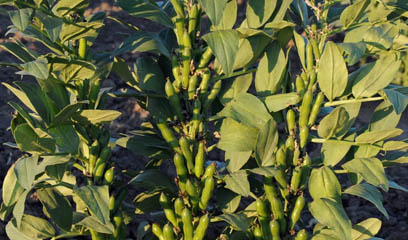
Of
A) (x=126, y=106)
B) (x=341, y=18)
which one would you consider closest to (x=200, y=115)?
(x=341, y=18)

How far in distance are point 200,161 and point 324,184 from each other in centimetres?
33

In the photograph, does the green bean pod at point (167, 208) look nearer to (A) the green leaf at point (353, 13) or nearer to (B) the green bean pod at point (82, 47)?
(B) the green bean pod at point (82, 47)

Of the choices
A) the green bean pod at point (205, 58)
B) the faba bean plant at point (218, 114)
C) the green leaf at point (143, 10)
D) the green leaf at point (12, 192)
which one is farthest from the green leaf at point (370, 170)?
the green leaf at point (12, 192)

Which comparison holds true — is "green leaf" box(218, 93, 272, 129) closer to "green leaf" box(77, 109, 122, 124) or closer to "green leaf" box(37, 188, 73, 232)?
"green leaf" box(77, 109, 122, 124)

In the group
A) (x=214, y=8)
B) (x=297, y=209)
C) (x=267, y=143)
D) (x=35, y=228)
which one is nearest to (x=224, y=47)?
(x=214, y=8)

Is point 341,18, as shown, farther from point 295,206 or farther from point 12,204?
point 12,204

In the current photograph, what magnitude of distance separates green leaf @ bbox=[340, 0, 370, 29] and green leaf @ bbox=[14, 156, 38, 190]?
0.86 m

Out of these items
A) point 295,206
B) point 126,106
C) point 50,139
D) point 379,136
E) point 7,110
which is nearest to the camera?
point 50,139

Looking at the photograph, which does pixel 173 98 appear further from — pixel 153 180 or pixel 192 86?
pixel 153 180

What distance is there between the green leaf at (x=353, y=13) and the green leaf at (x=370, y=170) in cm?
36

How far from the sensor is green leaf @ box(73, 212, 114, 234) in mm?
1583

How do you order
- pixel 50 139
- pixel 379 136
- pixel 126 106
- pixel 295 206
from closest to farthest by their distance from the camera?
pixel 50 139, pixel 379 136, pixel 295 206, pixel 126 106

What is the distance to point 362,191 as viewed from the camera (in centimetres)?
162

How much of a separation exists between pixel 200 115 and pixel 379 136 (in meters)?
0.47
